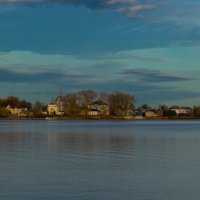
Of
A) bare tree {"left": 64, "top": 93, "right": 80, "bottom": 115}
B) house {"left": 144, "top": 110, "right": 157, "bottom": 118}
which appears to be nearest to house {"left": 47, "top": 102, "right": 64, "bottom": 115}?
bare tree {"left": 64, "top": 93, "right": 80, "bottom": 115}

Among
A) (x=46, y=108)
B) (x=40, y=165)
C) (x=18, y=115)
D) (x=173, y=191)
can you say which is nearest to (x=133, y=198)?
(x=173, y=191)

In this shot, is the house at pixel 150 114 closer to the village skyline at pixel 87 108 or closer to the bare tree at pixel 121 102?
the village skyline at pixel 87 108

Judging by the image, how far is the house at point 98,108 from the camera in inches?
5906

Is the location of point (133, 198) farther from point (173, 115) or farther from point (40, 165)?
point (173, 115)

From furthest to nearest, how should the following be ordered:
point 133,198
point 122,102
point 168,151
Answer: point 122,102 → point 168,151 → point 133,198

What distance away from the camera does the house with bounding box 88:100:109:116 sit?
150 m

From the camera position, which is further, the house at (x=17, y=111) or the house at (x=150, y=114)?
the house at (x=150, y=114)

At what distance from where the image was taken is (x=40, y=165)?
1948 cm

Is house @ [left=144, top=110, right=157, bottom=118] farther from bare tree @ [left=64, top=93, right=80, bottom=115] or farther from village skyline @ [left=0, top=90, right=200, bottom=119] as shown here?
bare tree @ [left=64, top=93, right=80, bottom=115]

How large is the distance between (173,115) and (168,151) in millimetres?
151637

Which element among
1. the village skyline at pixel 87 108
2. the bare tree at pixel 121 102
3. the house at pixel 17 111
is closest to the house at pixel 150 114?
the village skyline at pixel 87 108

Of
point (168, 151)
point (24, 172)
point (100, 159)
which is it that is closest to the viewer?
point (24, 172)

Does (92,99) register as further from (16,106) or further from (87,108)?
(16,106)

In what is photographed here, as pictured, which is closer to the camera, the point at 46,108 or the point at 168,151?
the point at 168,151
